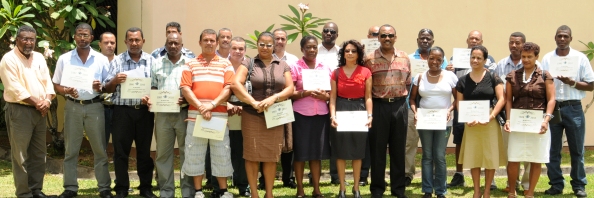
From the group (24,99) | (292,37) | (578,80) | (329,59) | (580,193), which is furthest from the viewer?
(292,37)

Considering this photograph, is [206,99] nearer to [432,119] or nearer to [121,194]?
[121,194]

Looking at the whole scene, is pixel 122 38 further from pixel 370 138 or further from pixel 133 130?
pixel 370 138

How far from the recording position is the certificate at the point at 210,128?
23.7 feet

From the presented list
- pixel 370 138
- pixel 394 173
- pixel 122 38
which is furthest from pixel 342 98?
pixel 122 38

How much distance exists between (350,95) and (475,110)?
139 centimetres

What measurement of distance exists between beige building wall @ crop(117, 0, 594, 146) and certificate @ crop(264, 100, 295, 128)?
11.3 ft

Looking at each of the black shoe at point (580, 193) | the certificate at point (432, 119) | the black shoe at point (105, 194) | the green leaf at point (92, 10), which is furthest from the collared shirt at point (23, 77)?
the black shoe at point (580, 193)

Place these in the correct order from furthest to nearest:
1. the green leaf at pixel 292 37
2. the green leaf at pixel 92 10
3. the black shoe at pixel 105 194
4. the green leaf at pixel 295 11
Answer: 1. the green leaf at pixel 295 11
2. the green leaf at pixel 292 37
3. the green leaf at pixel 92 10
4. the black shoe at pixel 105 194

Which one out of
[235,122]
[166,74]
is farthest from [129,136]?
[235,122]

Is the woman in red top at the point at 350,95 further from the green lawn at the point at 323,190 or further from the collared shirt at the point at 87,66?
the collared shirt at the point at 87,66

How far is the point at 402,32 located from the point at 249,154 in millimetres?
4559

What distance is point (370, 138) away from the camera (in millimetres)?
7867

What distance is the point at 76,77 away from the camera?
7363 millimetres

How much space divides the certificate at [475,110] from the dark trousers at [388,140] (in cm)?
69
